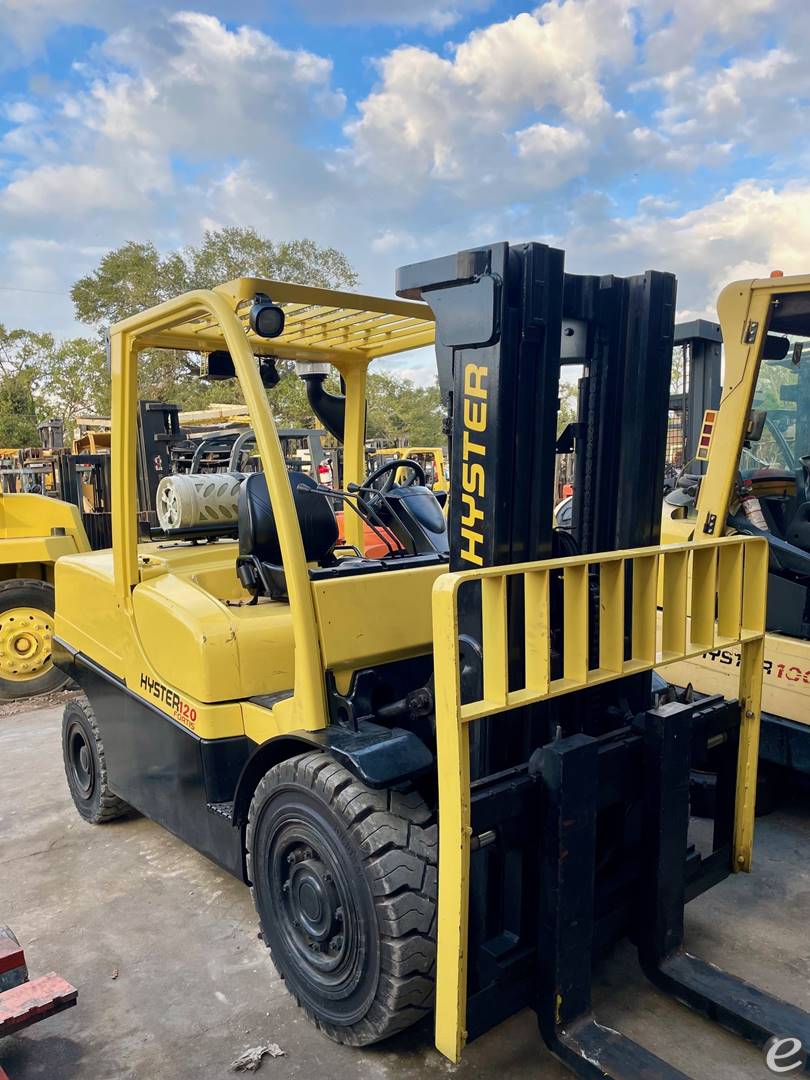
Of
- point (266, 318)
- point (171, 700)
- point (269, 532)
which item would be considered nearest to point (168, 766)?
point (171, 700)

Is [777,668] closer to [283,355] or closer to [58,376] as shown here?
[283,355]

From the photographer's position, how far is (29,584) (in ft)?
23.3

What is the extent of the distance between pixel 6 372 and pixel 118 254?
8310 mm

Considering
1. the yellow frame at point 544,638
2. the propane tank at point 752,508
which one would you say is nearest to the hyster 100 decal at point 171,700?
the yellow frame at point 544,638

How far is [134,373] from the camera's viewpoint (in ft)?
10.5

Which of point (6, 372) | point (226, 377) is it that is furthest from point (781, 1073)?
point (6, 372)

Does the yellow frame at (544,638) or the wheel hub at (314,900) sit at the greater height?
the yellow frame at (544,638)

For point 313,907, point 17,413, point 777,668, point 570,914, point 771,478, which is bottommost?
point 313,907

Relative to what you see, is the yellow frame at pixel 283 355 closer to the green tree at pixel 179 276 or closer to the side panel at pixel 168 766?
the side panel at pixel 168 766

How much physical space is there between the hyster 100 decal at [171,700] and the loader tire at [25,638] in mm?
4304

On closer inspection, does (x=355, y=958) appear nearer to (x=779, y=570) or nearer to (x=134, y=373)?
(x=134, y=373)

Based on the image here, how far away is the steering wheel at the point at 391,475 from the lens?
359cm

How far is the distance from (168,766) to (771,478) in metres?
3.28

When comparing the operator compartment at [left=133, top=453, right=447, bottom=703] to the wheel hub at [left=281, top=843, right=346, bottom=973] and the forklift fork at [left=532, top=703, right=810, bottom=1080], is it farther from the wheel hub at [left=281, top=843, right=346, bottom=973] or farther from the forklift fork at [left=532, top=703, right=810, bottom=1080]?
the forklift fork at [left=532, top=703, right=810, bottom=1080]
